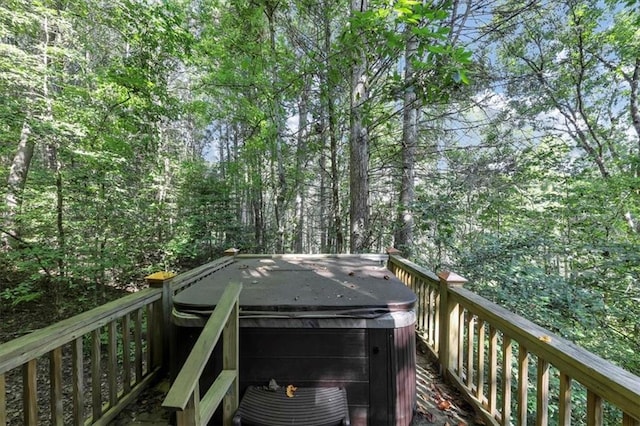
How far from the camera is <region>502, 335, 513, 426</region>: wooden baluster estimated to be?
5.91ft

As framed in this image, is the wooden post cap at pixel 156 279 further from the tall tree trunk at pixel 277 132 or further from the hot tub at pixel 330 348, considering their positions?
the tall tree trunk at pixel 277 132

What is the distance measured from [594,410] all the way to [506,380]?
0.69 metres

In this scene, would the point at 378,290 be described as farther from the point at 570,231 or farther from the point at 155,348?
the point at 570,231

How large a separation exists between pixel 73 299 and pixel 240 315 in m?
6.53

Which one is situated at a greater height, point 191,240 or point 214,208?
point 214,208

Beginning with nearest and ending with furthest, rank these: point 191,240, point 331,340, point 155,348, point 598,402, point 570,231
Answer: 1. point 598,402
2. point 331,340
3. point 155,348
4. point 570,231
5. point 191,240

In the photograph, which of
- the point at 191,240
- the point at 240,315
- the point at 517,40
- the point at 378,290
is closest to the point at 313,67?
the point at 378,290

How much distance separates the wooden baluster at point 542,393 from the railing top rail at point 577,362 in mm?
67

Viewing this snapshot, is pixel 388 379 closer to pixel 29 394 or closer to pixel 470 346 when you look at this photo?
pixel 470 346

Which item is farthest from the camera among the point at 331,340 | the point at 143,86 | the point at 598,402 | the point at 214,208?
the point at 214,208

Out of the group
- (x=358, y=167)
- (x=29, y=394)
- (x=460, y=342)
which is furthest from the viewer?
(x=358, y=167)

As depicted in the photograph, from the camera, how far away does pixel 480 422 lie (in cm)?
209

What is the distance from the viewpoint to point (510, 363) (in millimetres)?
1834

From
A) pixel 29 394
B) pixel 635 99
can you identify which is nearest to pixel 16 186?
pixel 29 394
